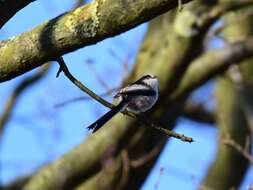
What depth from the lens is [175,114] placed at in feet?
16.4

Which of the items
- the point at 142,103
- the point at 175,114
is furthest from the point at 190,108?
the point at 142,103

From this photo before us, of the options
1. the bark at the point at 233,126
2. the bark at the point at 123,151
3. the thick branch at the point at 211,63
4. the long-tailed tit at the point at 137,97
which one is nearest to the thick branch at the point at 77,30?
the long-tailed tit at the point at 137,97

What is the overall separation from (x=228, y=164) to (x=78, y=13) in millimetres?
4176

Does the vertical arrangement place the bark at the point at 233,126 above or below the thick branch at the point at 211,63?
below

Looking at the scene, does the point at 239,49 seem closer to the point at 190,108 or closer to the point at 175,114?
the point at 175,114

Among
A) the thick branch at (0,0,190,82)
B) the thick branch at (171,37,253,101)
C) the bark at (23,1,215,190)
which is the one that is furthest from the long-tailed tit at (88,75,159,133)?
the thick branch at (171,37,253,101)

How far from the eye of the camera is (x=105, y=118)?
2.08 metres

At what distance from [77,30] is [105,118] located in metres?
0.32

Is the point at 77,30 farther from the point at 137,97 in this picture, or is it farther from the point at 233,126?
the point at 233,126

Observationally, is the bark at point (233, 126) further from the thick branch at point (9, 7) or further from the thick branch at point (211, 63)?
the thick branch at point (9, 7)

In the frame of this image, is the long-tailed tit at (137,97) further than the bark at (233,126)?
No

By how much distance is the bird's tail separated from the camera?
201 cm

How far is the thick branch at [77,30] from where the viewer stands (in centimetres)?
186

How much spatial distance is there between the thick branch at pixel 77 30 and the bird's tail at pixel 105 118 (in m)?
0.25
